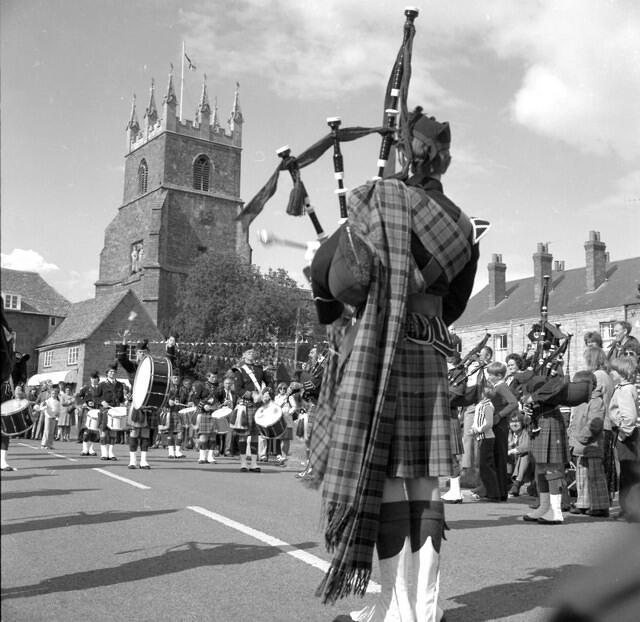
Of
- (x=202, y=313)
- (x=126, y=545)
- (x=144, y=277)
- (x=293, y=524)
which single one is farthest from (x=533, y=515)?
(x=144, y=277)

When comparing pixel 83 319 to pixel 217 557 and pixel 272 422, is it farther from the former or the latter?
pixel 217 557

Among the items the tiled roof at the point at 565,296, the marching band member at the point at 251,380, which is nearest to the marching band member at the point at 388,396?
the marching band member at the point at 251,380

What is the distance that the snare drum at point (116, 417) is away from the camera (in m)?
17.0

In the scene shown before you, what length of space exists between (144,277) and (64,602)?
6830cm

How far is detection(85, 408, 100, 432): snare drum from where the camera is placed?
63.2 feet

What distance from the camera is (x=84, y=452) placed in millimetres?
19453

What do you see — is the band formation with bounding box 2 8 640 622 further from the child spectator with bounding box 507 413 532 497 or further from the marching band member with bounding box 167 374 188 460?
the marching band member with bounding box 167 374 188 460

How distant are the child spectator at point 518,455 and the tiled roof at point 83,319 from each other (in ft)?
169

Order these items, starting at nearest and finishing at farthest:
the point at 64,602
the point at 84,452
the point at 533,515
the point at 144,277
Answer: the point at 64,602, the point at 533,515, the point at 84,452, the point at 144,277

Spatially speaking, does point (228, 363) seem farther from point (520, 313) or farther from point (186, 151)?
point (186, 151)

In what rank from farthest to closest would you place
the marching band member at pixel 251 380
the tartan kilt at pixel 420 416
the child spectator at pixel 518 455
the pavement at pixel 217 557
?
the marching band member at pixel 251 380 → the child spectator at pixel 518 455 → the pavement at pixel 217 557 → the tartan kilt at pixel 420 416

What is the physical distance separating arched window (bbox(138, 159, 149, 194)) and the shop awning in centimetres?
2155

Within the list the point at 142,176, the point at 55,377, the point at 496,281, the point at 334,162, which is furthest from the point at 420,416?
the point at 142,176

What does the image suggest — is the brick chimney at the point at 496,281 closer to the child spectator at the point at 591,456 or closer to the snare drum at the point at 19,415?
the child spectator at the point at 591,456
